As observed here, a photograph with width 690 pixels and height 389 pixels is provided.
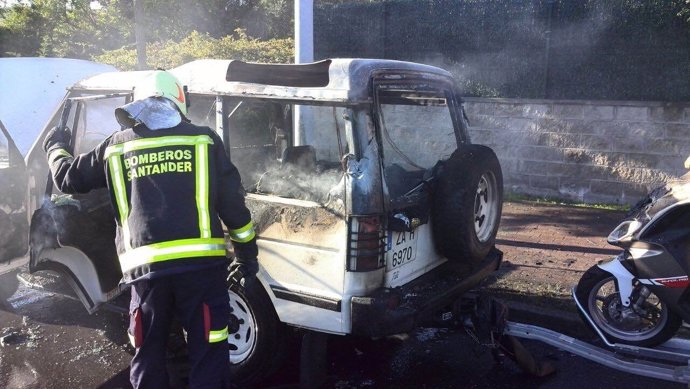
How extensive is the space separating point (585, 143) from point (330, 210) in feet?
18.8

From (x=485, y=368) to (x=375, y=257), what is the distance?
1.36 m

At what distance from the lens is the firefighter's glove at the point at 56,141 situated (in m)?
3.54

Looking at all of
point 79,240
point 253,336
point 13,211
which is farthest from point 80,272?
point 13,211

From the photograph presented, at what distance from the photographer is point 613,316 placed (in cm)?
421

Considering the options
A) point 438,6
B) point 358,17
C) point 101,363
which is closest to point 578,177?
point 438,6

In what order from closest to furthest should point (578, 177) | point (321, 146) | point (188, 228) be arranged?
point (188, 228) → point (321, 146) → point (578, 177)

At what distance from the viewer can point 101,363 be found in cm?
436

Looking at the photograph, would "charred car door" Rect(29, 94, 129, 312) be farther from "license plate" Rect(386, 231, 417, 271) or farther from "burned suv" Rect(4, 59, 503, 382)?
"license plate" Rect(386, 231, 417, 271)

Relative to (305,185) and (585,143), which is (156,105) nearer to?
(305,185)

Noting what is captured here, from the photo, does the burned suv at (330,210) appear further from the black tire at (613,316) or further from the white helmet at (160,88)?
the black tire at (613,316)

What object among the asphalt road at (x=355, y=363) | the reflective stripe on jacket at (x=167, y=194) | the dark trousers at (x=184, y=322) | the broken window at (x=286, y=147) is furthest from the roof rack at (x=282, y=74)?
the asphalt road at (x=355, y=363)

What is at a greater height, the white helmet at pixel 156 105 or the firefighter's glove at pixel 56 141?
the white helmet at pixel 156 105

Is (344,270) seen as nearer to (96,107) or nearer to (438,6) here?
(96,107)

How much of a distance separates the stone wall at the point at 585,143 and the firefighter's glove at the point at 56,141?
6256 millimetres
